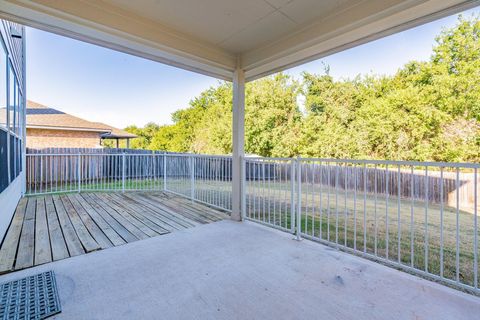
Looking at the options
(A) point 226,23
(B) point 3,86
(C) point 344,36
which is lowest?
(B) point 3,86

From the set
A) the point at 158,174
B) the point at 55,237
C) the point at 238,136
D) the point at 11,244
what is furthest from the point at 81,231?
the point at 158,174

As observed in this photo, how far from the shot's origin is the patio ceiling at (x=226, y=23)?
2021 millimetres

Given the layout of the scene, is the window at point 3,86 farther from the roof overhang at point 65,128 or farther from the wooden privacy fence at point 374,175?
the roof overhang at point 65,128

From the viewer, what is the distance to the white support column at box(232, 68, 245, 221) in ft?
11.7

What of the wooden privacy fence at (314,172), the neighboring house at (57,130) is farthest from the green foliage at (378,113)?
the neighboring house at (57,130)

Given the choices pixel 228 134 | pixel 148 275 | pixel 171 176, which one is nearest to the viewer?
pixel 148 275

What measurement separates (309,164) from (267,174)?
791 mm

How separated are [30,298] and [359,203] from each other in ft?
19.5

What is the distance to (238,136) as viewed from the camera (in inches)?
143

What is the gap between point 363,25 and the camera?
7.18ft

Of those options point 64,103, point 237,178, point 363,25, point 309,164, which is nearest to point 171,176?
point 237,178

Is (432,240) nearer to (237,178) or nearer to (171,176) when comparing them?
(237,178)

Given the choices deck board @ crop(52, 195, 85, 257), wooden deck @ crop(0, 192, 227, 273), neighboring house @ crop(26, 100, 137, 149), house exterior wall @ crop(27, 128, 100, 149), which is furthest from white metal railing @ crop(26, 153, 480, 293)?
house exterior wall @ crop(27, 128, 100, 149)

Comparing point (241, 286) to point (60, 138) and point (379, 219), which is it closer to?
point (379, 219)
